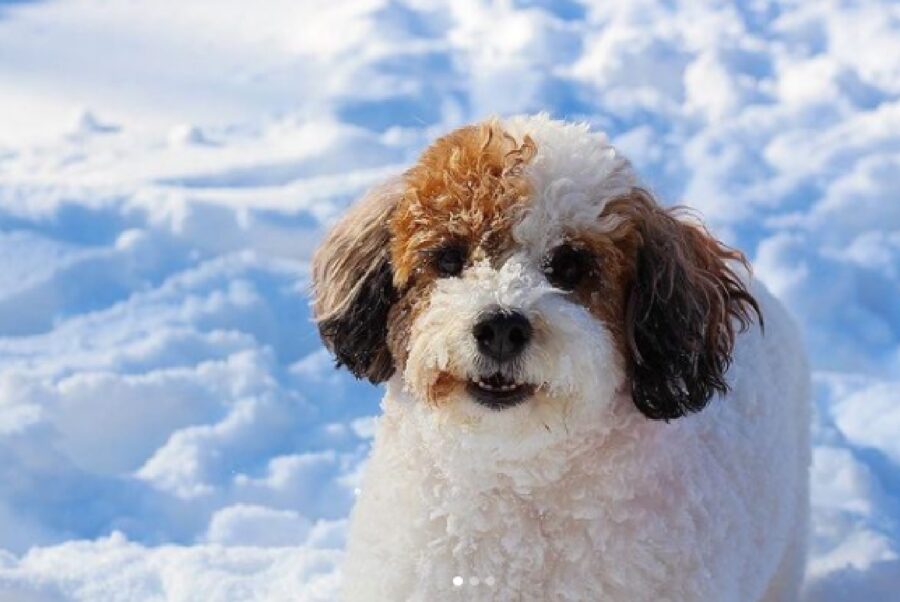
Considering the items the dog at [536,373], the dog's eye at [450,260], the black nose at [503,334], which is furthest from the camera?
the dog's eye at [450,260]

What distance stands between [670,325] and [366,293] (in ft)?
2.09

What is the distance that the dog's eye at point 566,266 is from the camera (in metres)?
2.81

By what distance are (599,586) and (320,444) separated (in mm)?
3072

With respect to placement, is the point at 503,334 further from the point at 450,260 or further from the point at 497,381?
the point at 450,260

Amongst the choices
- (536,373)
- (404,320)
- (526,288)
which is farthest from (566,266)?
(404,320)

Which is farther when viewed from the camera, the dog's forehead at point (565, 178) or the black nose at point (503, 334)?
the dog's forehead at point (565, 178)

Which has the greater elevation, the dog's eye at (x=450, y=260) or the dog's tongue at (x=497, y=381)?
the dog's eye at (x=450, y=260)

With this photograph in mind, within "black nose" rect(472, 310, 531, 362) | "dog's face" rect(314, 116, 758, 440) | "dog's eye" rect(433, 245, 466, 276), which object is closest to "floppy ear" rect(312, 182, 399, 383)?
"dog's face" rect(314, 116, 758, 440)

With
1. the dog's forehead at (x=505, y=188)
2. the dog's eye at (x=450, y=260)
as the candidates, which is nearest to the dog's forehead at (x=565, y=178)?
the dog's forehead at (x=505, y=188)

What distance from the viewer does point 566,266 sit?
9.27ft

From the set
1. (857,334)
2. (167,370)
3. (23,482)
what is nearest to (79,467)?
(23,482)

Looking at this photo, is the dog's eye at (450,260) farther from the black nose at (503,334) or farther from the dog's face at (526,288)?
the black nose at (503,334)

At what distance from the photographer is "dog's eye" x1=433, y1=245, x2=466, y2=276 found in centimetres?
285

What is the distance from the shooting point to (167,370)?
20.8 feet
